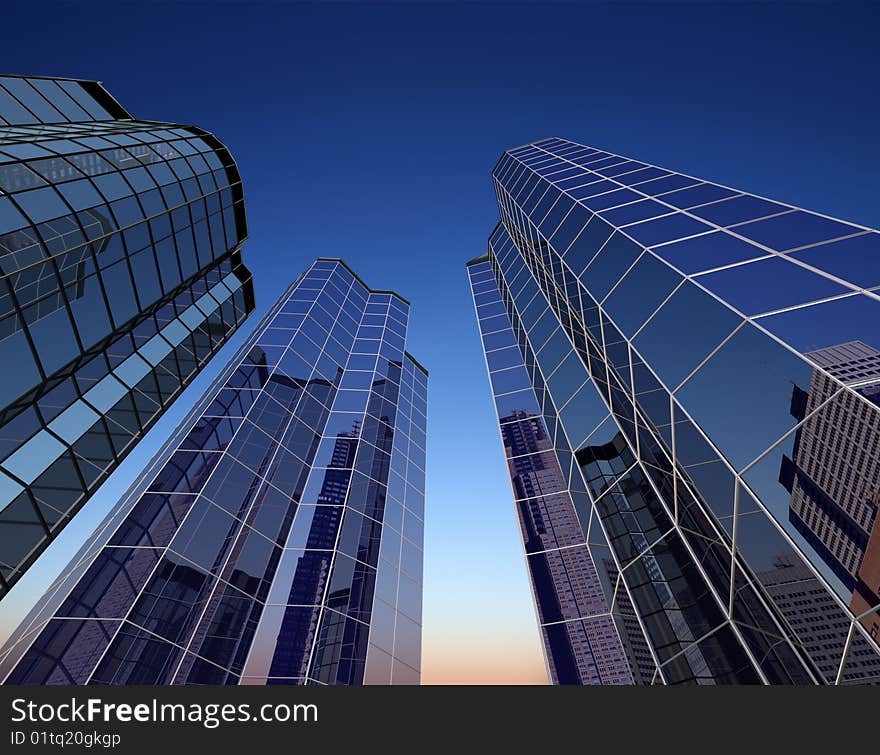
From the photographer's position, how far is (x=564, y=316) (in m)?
19.6

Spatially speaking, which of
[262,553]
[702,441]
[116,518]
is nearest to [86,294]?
[116,518]

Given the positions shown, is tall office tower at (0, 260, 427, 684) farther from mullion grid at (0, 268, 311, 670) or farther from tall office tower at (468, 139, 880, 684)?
tall office tower at (468, 139, 880, 684)

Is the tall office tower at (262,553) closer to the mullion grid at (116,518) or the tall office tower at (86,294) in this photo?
→ the mullion grid at (116,518)

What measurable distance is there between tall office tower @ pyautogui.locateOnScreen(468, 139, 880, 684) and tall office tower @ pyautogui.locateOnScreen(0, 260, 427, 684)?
26.3 ft

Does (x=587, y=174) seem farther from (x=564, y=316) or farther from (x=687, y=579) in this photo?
(x=687, y=579)

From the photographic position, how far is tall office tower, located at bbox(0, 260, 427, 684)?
14.1m

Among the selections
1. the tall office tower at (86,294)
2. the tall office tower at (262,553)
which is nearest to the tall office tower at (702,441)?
the tall office tower at (262,553)

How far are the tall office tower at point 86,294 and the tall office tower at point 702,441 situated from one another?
51.1ft

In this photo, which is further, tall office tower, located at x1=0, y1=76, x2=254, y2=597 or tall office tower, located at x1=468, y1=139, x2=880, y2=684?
tall office tower, located at x1=0, y1=76, x2=254, y2=597

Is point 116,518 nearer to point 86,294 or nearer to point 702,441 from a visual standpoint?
point 86,294

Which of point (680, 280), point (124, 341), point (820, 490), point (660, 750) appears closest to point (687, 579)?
point (820, 490)

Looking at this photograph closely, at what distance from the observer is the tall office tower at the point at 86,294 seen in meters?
12.1

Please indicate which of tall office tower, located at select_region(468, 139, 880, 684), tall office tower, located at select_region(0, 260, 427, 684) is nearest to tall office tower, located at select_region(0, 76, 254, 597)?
tall office tower, located at select_region(0, 260, 427, 684)

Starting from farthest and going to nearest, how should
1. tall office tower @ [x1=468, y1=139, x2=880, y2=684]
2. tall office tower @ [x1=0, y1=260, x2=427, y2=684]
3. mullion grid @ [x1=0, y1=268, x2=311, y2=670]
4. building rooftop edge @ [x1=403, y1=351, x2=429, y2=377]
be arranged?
building rooftop edge @ [x1=403, y1=351, x2=429, y2=377] < mullion grid @ [x1=0, y1=268, x2=311, y2=670] < tall office tower @ [x1=0, y1=260, x2=427, y2=684] < tall office tower @ [x1=468, y1=139, x2=880, y2=684]
